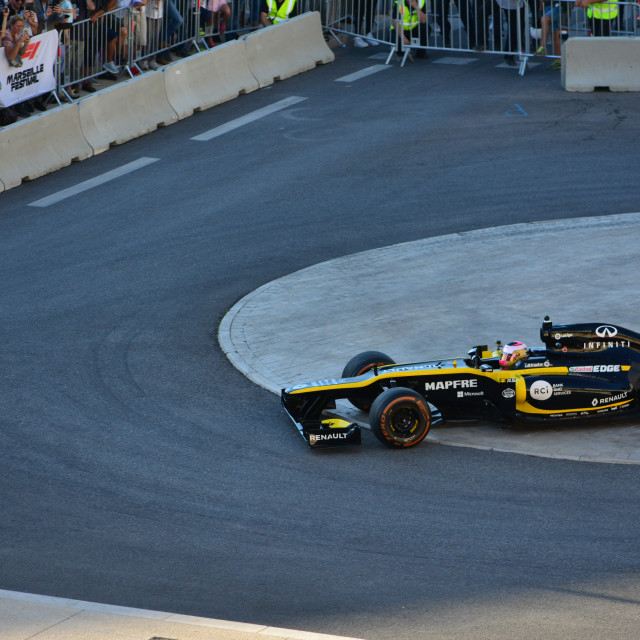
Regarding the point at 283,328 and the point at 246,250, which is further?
the point at 246,250

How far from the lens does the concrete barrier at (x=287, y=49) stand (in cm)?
2355

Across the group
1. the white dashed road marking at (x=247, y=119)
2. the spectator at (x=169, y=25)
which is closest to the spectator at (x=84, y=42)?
the spectator at (x=169, y=25)

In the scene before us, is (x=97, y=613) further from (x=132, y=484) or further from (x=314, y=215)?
(x=314, y=215)

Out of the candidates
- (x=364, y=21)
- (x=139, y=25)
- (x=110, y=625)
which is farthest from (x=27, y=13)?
(x=110, y=625)

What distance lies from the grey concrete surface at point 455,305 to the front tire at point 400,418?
0.38 m

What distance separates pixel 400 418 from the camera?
10.2m

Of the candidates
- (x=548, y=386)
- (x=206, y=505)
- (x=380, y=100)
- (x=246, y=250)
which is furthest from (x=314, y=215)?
(x=206, y=505)

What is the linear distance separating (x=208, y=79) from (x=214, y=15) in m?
2.14

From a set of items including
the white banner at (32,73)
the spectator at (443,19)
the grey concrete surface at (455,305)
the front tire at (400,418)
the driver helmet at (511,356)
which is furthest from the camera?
the spectator at (443,19)

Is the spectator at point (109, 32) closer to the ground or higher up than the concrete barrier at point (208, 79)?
higher up

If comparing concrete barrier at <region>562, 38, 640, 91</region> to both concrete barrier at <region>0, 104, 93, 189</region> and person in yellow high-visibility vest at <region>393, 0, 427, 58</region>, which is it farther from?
concrete barrier at <region>0, 104, 93, 189</region>

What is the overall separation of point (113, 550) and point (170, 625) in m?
1.45

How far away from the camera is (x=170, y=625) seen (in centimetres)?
720

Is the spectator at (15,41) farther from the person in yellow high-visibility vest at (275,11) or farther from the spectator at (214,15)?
the person in yellow high-visibility vest at (275,11)
